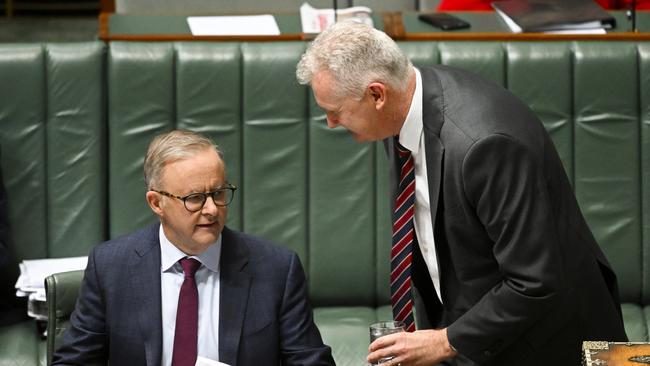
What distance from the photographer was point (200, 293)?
2930 mm

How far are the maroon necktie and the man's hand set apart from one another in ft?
1.45

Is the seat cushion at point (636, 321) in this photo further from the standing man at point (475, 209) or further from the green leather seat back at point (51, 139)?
the green leather seat back at point (51, 139)

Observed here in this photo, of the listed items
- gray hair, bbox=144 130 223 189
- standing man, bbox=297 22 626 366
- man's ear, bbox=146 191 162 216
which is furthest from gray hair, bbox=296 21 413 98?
man's ear, bbox=146 191 162 216

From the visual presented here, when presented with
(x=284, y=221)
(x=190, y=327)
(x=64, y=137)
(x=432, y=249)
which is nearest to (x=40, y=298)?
(x=64, y=137)

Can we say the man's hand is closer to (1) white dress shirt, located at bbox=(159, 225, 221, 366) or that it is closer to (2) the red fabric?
(1) white dress shirt, located at bbox=(159, 225, 221, 366)

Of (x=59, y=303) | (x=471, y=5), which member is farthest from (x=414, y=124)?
(x=471, y=5)

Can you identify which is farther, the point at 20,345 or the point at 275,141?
the point at 275,141

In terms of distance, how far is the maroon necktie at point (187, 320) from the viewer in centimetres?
285

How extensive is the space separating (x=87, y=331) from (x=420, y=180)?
2.85 feet

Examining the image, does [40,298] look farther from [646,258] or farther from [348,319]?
[646,258]

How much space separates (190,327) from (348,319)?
146 cm

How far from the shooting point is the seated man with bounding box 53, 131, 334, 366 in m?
2.84

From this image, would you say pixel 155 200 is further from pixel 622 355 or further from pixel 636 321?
pixel 636 321

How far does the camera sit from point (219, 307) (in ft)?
9.52
